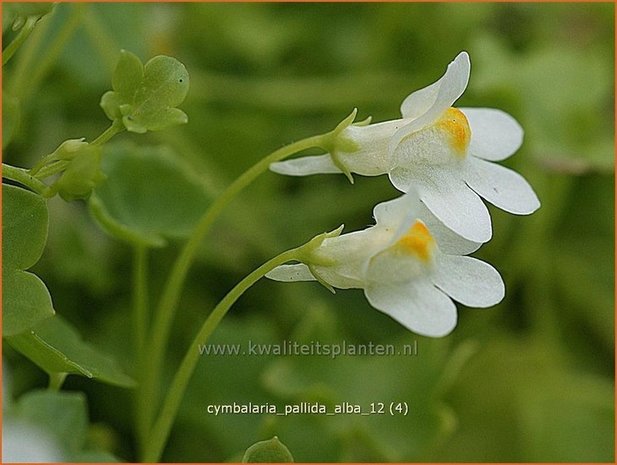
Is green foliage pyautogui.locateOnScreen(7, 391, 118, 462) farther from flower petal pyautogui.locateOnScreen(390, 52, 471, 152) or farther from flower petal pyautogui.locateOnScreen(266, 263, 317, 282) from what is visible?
flower petal pyautogui.locateOnScreen(390, 52, 471, 152)

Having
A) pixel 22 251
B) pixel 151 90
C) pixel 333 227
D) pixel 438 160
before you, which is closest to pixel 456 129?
pixel 438 160

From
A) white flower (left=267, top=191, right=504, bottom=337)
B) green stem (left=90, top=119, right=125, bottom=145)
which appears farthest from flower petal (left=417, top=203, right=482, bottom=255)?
green stem (left=90, top=119, right=125, bottom=145)

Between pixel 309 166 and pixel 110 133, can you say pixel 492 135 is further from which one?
pixel 110 133

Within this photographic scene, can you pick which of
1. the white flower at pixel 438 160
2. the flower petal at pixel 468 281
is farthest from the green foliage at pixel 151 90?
the flower petal at pixel 468 281

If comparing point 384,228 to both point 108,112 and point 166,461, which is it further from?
point 166,461

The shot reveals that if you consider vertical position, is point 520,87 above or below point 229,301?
above

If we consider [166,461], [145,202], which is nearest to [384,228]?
[145,202]
